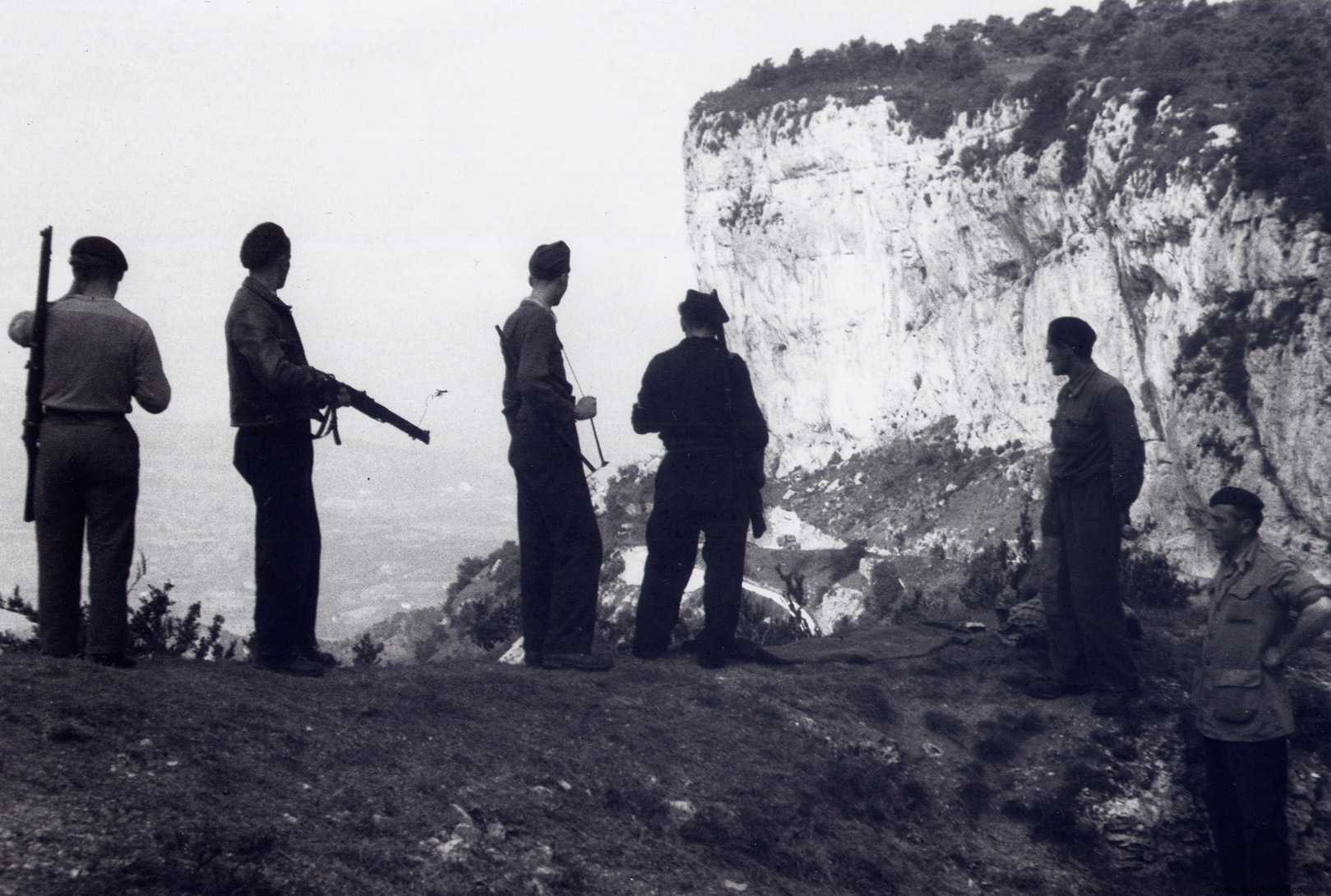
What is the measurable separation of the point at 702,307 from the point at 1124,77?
2942 centimetres

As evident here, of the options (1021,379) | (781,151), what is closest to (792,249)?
(781,151)

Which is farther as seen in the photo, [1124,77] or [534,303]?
[1124,77]

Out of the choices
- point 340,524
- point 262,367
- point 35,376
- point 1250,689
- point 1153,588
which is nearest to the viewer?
point 35,376

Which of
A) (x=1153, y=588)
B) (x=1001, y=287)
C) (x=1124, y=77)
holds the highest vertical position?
(x=1124, y=77)

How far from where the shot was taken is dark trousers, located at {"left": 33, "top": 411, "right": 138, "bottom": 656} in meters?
5.18

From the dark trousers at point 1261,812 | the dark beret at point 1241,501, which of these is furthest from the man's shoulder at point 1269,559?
the dark trousers at point 1261,812

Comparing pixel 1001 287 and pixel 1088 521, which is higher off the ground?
pixel 1001 287

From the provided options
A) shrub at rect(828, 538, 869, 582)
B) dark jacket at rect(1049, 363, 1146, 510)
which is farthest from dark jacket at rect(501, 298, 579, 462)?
shrub at rect(828, 538, 869, 582)

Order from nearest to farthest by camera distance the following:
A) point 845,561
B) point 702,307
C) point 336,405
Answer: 1. point 336,405
2. point 702,307
3. point 845,561

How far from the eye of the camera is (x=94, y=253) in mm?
5328

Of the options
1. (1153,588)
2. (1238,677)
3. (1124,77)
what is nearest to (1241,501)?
(1238,677)

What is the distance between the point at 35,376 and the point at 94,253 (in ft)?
1.96

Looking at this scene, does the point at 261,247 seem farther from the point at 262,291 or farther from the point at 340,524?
the point at 340,524

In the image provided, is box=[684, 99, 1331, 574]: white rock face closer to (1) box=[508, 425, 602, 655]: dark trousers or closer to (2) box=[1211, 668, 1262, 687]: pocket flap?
(2) box=[1211, 668, 1262, 687]: pocket flap
